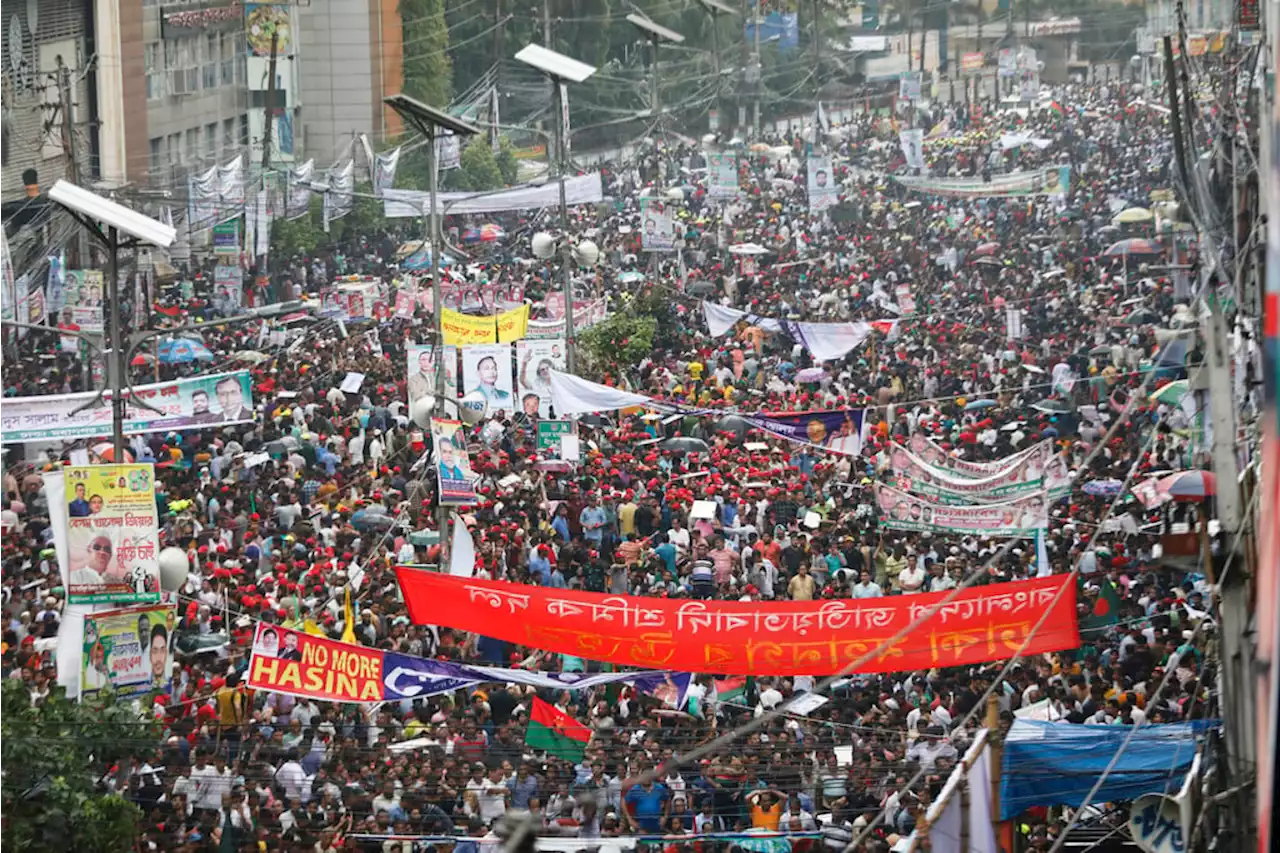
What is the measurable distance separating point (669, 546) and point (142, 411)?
5.99 meters

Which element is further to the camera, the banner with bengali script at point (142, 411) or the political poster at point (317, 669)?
the banner with bengali script at point (142, 411)

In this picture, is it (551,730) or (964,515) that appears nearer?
(551,730)

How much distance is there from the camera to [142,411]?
23891 mm

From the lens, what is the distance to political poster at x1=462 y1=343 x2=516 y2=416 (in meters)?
24.2

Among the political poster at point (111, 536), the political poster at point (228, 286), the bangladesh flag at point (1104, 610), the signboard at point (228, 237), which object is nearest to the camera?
the political poster at point (111, 536)

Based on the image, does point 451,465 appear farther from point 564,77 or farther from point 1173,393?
point 564,77

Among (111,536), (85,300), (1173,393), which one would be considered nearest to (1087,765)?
(111,536)

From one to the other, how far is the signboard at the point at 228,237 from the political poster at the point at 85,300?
8625 mm

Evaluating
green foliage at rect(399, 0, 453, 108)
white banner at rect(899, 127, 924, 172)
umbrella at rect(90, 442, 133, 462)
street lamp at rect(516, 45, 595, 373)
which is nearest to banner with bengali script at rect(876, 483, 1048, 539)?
street lamp at rect(516, 45, 595, 373)

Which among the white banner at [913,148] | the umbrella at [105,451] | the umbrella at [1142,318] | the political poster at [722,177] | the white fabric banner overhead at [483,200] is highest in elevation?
the white banner at [913,148]

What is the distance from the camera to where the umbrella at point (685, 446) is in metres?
25.4

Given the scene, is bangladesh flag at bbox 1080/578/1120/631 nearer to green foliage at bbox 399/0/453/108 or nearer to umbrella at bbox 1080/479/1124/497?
umbrella at bbox 1080/479/1124/497

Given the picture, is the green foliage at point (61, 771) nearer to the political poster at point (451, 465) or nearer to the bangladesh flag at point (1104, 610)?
the political poster at point (451, 465)

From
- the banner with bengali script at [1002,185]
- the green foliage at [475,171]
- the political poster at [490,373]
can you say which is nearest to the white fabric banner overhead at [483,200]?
the banner with bengali script at [1002,185]
